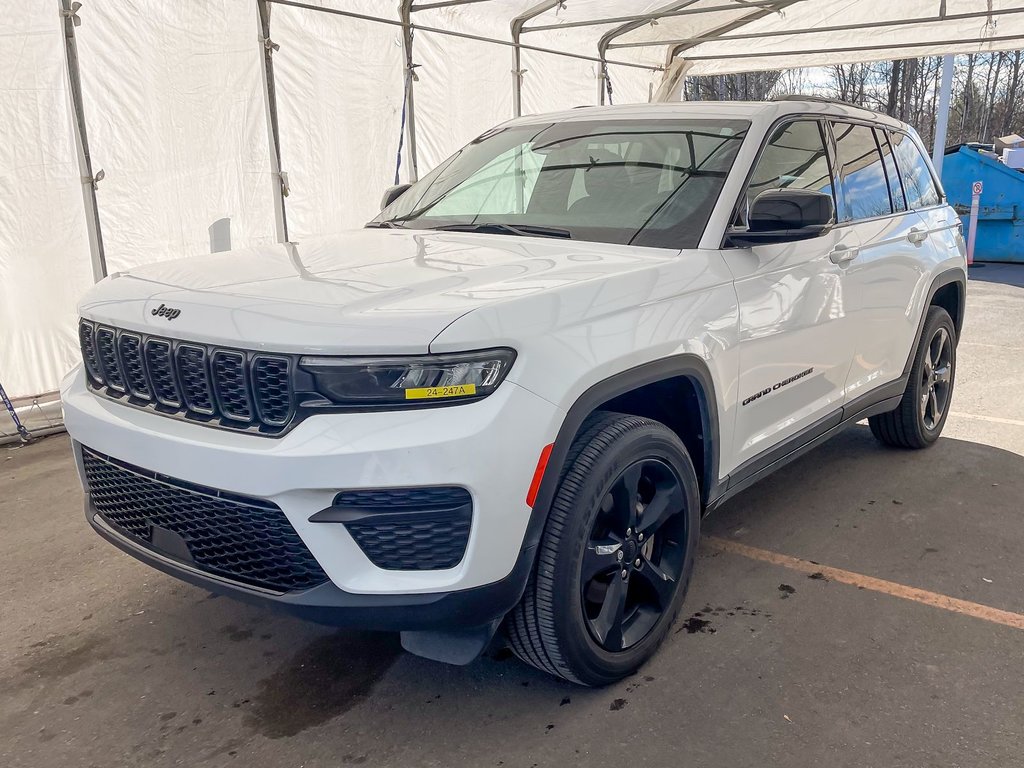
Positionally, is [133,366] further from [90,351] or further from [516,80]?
[516,80]

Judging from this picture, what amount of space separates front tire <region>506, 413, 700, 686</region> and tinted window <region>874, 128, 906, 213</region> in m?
2.41

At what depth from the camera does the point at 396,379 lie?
2219mm

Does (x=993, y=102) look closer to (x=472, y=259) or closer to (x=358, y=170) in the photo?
(x=358, y=170)

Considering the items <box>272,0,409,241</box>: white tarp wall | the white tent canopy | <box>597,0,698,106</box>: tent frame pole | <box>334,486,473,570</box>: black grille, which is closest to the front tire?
<box>334,486,473,570</box>: black grille

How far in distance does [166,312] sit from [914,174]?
410 cm

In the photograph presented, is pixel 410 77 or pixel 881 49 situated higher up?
pixel 881 49

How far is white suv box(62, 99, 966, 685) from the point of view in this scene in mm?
2221

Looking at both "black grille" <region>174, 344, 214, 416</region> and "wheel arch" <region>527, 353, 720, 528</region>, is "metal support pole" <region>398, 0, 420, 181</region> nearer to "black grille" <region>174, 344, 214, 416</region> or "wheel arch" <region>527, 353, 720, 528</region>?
"wheel arch" <region>527, 353, 720, 528</region>

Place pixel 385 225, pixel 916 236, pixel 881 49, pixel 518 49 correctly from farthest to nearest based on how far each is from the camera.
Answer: pixel 881 49
pixel 518 49
pixel 916 236
pixel 385 225

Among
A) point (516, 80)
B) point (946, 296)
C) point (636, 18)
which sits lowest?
point (946, 296)

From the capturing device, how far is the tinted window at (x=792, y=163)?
344cm

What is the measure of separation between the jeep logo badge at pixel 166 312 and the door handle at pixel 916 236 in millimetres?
3614

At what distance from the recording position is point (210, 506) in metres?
2.38

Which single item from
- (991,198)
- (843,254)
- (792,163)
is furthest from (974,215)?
(792,163)
